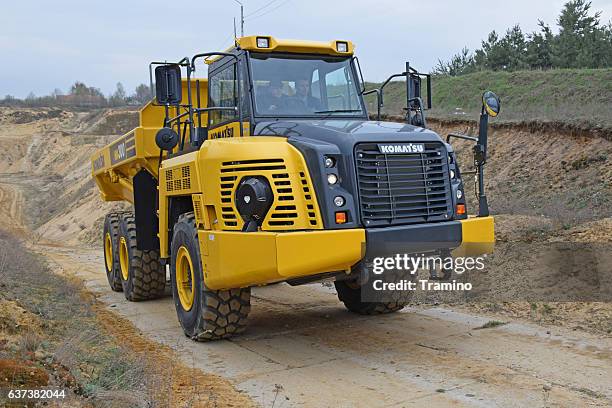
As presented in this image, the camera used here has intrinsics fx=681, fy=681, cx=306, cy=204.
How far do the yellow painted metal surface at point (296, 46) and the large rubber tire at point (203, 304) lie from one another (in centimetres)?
183

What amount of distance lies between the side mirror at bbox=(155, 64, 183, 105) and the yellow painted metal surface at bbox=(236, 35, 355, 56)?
2.57 feet

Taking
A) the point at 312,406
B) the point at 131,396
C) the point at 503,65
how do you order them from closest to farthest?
the point at 131,396
the point at 312,406
the point at 503,65

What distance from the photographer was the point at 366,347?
256 inches

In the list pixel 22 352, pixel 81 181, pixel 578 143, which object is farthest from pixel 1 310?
pixel 81 181

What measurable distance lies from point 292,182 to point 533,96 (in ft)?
65.2

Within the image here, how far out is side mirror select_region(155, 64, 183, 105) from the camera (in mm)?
6641

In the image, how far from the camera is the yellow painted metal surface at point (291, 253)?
5426 millimetres

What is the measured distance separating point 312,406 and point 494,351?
203 centimetres

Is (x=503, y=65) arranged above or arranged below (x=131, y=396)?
above

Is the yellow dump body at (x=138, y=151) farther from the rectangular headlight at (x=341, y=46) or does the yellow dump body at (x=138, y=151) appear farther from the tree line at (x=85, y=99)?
the tree line at (x=85, y=99)

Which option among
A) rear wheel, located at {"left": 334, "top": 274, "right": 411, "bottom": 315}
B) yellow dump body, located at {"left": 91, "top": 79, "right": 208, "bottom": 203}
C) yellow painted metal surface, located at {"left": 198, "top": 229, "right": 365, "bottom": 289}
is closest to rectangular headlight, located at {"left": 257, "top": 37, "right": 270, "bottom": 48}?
yellow dump body, located at {"left": 91, "top": 79, "right": 208, "bottom": 203}

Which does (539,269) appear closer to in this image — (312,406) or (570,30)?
(312,406)
